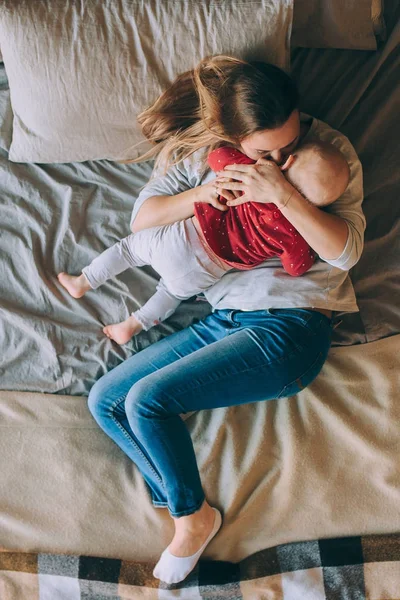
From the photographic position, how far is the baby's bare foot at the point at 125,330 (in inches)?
53.9

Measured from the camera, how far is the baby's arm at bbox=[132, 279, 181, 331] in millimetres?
1362

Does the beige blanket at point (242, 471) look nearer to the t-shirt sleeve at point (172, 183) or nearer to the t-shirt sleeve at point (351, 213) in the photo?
the t-shirt sleeve at point (351, 213)

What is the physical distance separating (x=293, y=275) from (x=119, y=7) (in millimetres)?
743

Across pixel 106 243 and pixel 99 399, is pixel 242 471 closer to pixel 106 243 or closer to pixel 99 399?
pixel 99 399

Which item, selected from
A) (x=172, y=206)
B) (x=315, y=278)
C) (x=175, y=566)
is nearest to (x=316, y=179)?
(x=315, y=278)

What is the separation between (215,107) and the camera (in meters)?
1.20

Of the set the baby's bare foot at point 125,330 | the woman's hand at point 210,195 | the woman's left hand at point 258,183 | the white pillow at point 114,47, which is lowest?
the baby's bare foot at point 125,330

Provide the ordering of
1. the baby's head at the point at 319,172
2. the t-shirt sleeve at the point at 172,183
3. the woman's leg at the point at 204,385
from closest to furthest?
the baby's head at the point at 319,172 < the woman's leg at the point at 204,385 < the t-shirt sleeve at the point at 172,183

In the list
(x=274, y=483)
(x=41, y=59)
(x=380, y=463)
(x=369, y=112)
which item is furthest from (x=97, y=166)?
(x=380, y=463)

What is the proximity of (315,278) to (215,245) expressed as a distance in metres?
0.24

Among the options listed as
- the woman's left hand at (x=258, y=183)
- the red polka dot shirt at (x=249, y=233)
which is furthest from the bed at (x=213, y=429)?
the woman's left hand at (x=258, y=183)

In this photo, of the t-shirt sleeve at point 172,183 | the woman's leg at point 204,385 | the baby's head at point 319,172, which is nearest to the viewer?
the baby's head at point 319,172

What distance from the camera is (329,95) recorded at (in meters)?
1.42

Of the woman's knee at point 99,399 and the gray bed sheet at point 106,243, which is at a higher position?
the gray bed sheet at point 106,243
